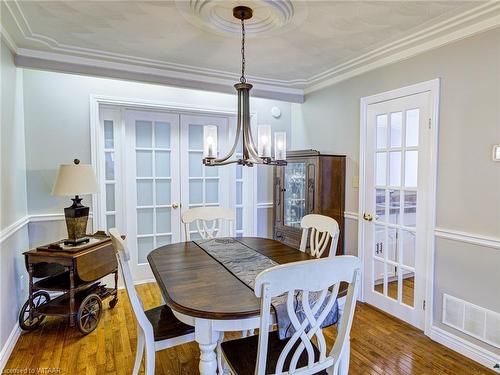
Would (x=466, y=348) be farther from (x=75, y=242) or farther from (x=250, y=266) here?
(x=75, y=242)

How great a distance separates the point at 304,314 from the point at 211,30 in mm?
2106

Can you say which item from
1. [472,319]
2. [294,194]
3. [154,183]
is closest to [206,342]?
[472,319]

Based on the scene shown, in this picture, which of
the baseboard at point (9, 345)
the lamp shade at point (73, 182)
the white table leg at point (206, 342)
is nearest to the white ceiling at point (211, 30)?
the lamp shade at point (73, 182)

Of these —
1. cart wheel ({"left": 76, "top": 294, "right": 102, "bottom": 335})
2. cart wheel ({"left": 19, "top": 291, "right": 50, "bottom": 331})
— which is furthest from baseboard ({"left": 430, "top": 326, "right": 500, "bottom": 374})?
cart wheel ({"left": 19, "top": 291, "right": 50, "bottom": 331})

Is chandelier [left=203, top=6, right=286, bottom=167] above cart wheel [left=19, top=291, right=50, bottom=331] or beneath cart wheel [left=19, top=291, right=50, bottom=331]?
above

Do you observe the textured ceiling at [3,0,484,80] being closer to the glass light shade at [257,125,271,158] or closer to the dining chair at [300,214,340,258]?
the glass light shade at [257,125,271,158]

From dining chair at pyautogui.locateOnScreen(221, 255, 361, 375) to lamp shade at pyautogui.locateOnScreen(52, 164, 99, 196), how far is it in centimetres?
192

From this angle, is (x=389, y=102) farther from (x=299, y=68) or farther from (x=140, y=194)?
(x=140, y=194)

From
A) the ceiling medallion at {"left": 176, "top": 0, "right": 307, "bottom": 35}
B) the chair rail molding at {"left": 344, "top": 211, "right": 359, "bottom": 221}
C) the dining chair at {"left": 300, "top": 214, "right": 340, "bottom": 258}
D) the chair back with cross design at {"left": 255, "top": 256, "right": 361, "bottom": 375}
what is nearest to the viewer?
the chair back with cross design at {"left": 255, "top": 256, "right": 361, "bottom": 375}

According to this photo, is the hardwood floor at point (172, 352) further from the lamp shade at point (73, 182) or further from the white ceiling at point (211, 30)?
the white ceiling at point (211, 30)

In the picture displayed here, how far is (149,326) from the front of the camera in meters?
1.67

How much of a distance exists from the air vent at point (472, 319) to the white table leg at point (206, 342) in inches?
76.6

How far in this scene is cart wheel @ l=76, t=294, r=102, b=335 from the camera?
2.62 metres

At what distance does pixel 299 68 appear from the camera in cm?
332
